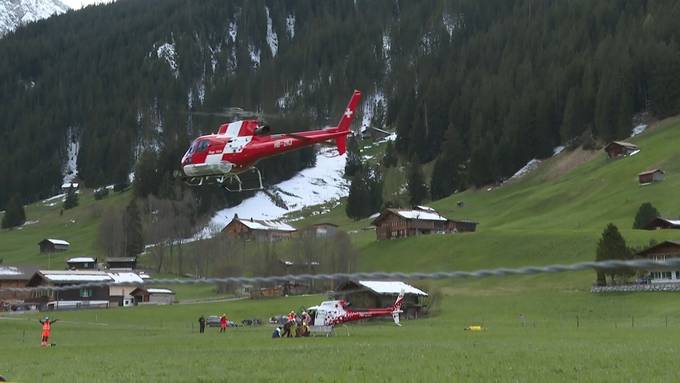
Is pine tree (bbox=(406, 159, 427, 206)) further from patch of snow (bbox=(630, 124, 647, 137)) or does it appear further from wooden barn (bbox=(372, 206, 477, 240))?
patch of snow (bbox=(630, 124, 647, 137))

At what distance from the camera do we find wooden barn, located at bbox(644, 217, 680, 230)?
83.2 meters

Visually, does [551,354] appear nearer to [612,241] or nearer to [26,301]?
[612,241]

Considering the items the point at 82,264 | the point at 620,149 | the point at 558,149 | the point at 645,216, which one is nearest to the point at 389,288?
the point at 645,216

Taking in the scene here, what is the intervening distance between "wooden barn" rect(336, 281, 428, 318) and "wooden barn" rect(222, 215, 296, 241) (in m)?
44.3

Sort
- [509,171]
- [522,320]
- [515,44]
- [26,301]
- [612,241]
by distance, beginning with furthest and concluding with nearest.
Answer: [515,44] < [509,171] < [26,301] < [612,241] < [522,320]

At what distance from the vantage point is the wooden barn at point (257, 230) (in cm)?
11662

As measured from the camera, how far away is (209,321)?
59031 millimetres

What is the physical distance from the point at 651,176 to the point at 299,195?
7130cm

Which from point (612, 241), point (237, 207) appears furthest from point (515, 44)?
point (612, 241)

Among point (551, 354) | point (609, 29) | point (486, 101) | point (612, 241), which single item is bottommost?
point (551, 354)

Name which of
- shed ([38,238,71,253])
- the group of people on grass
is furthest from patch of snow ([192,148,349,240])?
the group of people on grass

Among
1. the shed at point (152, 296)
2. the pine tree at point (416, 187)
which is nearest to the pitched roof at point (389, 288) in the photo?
the shed at point (152, 296)

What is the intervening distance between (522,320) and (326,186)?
112179 millimetres

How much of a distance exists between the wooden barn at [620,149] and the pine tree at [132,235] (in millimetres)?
69396
